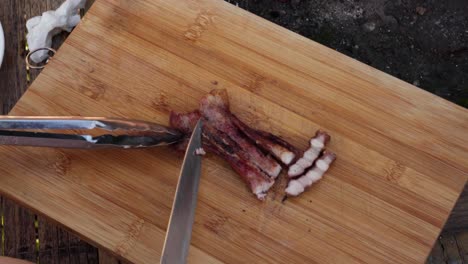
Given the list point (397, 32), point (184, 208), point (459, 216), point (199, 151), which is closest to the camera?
point (184, 208)

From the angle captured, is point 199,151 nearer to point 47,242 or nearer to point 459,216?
point 47,242

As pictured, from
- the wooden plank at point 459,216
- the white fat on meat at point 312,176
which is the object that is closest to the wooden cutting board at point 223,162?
the white fat on meat at point 312,176

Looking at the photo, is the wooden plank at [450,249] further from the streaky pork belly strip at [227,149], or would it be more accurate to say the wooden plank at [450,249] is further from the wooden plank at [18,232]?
the wooden plank at [18,232]

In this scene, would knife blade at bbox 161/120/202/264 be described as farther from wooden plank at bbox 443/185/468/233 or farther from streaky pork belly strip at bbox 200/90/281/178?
wooden plank at bbox 443/185/468/233

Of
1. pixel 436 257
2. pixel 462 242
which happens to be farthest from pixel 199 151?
pixel 462 242

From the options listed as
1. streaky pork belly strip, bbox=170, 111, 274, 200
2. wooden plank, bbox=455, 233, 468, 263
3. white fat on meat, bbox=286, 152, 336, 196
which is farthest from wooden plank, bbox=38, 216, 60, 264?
wooden plank, bbox=455, 233, 468, 263

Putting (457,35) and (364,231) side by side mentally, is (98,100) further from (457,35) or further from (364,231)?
(457,35)

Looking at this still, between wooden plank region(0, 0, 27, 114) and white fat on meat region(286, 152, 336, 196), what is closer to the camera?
white fat on meat region(286, 152, 336, 196)
